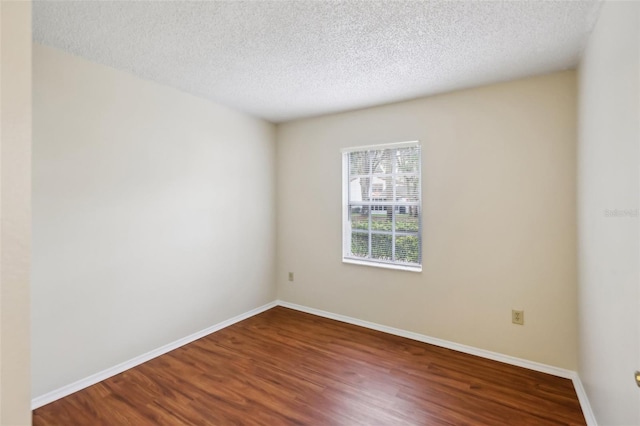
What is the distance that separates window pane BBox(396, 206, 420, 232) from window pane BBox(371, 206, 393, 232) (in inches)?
3.8

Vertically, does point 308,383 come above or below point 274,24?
below

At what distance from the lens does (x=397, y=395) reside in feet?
7.16

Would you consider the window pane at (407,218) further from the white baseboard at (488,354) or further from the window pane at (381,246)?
the white baseboard at (488,354)

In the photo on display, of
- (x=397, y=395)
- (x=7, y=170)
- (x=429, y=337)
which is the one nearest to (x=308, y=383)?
(x=397, y=395)

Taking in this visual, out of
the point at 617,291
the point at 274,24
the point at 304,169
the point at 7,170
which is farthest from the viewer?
the point at 304,169

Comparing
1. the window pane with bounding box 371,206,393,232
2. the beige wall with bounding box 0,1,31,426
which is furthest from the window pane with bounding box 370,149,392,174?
the beige wall with bounding box 0,1,31,426

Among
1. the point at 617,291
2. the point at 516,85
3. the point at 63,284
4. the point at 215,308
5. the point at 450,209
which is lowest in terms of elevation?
the point at 215,308

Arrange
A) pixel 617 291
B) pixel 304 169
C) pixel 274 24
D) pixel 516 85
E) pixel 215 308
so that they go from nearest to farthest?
pixel 617 291 → pixel 274 24 → pixel 516 85 → pixel 215 308 → pixel 304 169

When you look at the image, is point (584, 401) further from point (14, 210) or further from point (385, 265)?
point (14, 210)

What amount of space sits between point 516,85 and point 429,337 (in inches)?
94.8

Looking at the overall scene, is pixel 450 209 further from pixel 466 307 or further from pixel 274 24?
pixel 274 24

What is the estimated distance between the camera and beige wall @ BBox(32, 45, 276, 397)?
2.12 metres

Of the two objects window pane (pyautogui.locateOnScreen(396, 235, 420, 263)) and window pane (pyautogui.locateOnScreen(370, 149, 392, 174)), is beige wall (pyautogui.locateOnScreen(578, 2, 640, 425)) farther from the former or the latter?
window pane (pyautogui.locateOnScreen(370, 149, 392, 174))

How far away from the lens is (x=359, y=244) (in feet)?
11.8
